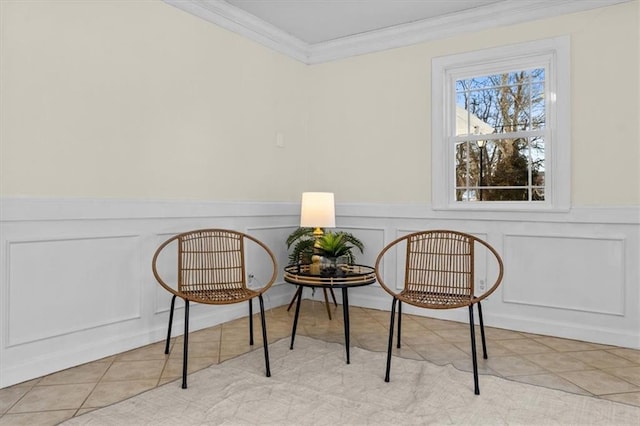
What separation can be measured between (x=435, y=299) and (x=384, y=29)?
2559 mm

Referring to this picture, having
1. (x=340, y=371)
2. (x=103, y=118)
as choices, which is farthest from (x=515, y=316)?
(x=103, y=118)

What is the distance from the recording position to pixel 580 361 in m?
2.83

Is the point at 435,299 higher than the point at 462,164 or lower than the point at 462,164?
lower

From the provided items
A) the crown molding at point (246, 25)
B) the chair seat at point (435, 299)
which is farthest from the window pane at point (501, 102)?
the chair seat at point (435, 299)

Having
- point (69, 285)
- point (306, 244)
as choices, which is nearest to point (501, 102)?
point (306, 244)

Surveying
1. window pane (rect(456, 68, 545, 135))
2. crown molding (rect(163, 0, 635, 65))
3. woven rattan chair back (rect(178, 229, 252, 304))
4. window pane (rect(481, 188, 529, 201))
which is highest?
crown molding (rect(163, 0, 635, 65))

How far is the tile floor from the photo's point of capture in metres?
2.24

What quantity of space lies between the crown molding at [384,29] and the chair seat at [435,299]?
226cm

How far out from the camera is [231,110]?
3.73m

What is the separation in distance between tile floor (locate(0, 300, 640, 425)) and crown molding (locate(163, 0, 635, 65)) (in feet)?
7.63

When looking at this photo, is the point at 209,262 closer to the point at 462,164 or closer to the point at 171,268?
the point at 171,268

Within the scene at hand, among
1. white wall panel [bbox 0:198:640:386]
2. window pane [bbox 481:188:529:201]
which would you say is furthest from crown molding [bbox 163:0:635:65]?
white wall panel [bbox 0:198:640:386]

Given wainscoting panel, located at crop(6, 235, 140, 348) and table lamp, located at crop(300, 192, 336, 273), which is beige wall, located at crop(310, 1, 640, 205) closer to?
table lamp, located at crop(300, 192, 336, 273)

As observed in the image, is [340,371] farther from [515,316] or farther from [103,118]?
[103,118]
